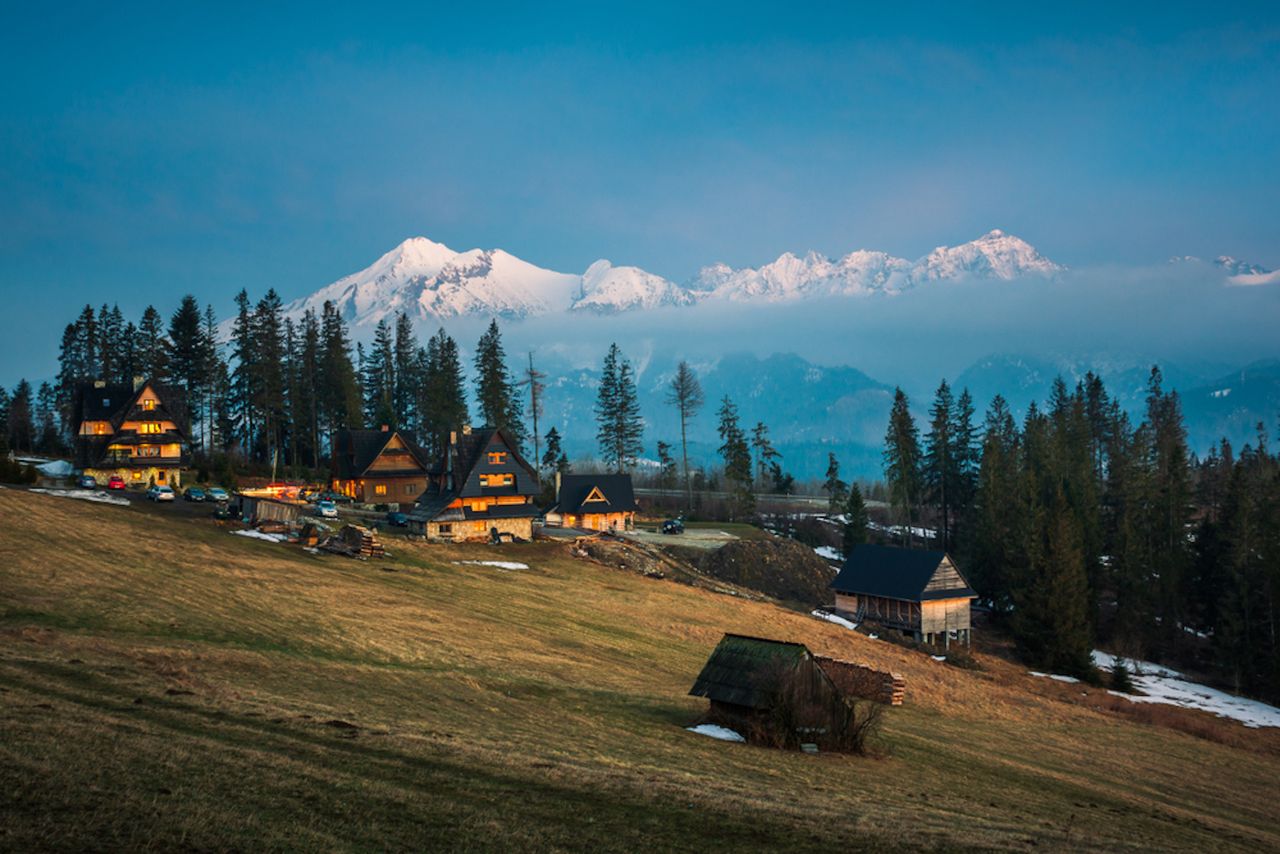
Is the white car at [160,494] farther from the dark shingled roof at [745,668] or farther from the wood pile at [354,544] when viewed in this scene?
the dark shingled roof at [745,668]

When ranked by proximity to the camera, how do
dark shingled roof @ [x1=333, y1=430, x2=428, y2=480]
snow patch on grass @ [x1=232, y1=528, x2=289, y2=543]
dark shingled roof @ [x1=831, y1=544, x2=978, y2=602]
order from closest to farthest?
snow patch on grass @ [x1=232, y1=528, x2=289, y2=543] < dark shingled roof @ [x1=831, y1=544, x2=978, y2=602] < dark shingled roof @ [x1=333, y1=430, x2=428, y2=480]

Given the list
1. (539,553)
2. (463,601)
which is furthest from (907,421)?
(463,601)

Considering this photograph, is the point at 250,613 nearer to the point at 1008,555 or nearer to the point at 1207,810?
the point at 1207,810

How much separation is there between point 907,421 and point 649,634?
227 ft

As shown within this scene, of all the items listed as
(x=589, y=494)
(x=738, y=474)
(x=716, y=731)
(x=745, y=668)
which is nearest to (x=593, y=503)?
(x=589, y=494)

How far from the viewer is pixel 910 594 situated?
65.9 m

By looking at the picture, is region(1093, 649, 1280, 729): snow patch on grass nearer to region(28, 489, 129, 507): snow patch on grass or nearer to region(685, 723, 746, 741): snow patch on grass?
region(685, 723, 746, 741): snow patch on grass

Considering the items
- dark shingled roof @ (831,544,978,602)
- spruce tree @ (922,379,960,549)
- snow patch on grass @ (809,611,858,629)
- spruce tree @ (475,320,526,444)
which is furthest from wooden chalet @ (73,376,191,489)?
spruce tree @ (922,379,960,549)

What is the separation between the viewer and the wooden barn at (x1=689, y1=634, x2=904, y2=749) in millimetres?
27156

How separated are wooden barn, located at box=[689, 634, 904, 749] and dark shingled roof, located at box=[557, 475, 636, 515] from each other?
2304 inches

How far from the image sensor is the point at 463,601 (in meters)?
46.5

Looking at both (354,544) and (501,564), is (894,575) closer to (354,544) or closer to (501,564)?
(501,564)

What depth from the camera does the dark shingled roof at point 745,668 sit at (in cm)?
2781

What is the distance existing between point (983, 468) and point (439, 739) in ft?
271
